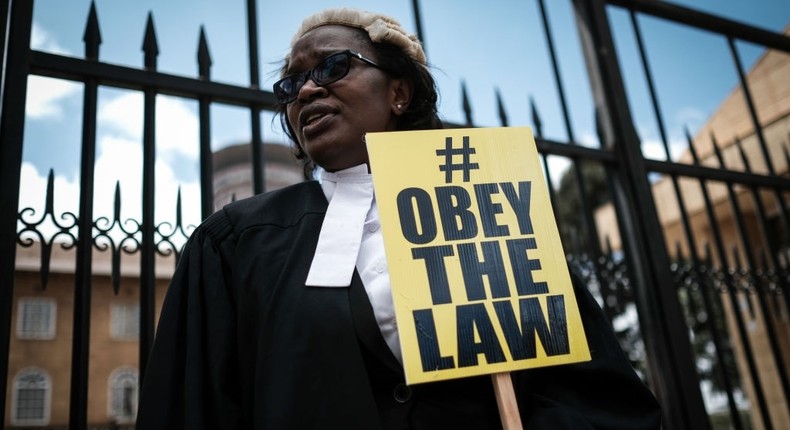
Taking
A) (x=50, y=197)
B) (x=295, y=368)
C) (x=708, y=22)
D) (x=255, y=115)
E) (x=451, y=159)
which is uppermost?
(x=708, y=22)

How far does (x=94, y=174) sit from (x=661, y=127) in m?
3.27

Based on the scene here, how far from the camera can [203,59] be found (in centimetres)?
281

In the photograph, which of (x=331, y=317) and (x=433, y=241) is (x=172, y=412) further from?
(x=433, y=241)

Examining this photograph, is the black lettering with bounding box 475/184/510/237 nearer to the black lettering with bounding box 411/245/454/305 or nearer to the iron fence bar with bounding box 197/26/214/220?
the black lettering with bounding box 411/245/454/305

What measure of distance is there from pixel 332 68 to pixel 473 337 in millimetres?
938

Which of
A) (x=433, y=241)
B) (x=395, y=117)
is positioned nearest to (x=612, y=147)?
(x=395, y=117)

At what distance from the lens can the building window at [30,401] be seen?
29.5 meters

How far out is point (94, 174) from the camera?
7.97ft

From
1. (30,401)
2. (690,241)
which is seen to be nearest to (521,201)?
(690,241)

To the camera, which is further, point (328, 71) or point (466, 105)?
point (466, 105)

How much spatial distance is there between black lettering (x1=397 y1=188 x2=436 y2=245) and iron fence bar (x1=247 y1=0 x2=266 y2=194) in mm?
1352

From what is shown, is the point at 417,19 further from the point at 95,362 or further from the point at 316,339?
the point at 95,362

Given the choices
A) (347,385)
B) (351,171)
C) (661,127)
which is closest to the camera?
(347,385)

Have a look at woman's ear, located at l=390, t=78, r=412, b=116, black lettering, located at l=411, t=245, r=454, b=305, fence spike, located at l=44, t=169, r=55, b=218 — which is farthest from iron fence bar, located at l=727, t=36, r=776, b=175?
fence spike, located at l=44, t=169, r=55, b=218
